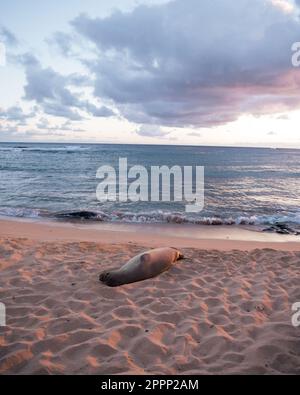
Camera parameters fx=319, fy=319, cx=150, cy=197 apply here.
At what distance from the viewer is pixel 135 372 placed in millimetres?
3410

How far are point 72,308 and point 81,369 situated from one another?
4.61ft

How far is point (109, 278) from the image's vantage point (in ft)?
18.6

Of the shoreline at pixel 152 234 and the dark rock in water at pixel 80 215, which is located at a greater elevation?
the dark rock in water at pixel 80 215

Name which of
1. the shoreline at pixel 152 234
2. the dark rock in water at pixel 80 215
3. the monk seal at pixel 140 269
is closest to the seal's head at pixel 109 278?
the monk seal at pixel 140 269

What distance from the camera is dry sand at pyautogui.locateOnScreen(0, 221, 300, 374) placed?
3.61 m

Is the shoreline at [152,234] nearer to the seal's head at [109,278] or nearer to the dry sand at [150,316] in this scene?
the dry sand at [150,316]

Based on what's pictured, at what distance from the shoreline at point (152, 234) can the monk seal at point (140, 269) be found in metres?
2.38

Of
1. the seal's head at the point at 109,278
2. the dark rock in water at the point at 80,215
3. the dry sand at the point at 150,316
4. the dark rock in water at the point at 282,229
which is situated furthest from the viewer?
the dark rock in water at the point at 80,215

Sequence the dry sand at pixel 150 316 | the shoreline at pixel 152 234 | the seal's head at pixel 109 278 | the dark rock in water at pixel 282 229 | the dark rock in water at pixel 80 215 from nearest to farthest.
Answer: the dry sand at pixel 150 316
the seal's head at pixel 109 278
the shoreline at pixel 152 234
the dark rock in water at pixel 282 229
the dark rock in water at pixel 80 215

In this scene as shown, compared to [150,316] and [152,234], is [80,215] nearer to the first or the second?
[152,234]

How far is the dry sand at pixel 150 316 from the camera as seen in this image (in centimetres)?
361

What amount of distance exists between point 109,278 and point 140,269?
61 centimetres

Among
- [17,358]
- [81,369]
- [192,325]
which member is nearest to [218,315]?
[192,325]
